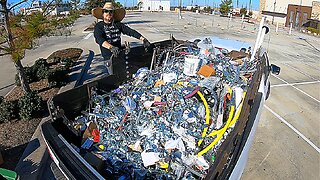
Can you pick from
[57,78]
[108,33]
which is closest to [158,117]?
[108,33]

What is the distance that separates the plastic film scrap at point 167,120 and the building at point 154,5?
4979 cm

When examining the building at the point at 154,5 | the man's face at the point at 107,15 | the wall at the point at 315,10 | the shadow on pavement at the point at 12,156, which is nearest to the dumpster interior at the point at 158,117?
the man's face at the point at 107,15

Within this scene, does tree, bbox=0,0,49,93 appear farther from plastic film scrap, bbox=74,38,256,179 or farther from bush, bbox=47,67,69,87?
plastic film scrap, bbox=74,38,256,179

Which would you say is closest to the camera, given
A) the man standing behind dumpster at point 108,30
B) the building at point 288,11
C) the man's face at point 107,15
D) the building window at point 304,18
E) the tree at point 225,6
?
→ the man standing behind dumpster at point 108,30

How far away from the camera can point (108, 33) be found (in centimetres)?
493

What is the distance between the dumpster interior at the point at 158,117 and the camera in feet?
8.12

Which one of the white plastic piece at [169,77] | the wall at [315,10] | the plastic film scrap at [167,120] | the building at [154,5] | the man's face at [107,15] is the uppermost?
the building at [154,5]

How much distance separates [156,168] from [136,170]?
0.18 meters

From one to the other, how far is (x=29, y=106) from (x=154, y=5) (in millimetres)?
49308

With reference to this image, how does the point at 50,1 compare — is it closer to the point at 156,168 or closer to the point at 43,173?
the point at 43,173

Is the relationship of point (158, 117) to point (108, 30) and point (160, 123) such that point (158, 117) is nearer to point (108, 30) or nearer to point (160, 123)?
point (160, 123)

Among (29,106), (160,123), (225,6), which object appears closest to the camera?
(160,123)

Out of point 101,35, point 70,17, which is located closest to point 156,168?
point 101,35

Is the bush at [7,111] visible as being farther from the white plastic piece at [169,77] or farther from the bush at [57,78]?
the white plastic piece at [169,77]
